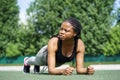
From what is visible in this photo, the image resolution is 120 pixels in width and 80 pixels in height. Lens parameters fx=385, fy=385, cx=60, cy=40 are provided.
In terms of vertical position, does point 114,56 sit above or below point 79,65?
above

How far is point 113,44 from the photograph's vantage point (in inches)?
2138

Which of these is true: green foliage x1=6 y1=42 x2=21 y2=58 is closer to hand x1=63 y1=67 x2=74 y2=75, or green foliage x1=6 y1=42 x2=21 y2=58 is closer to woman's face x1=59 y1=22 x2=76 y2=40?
woman's face x1=59 y1=22 x2=76 y2=40

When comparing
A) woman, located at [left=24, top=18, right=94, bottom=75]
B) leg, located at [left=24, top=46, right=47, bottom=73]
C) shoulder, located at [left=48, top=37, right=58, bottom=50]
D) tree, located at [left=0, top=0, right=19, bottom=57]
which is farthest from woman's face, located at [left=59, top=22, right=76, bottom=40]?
tree, located at [left=0, top=0, right=19, bottom=57]

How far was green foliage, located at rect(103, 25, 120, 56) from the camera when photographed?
176 ft

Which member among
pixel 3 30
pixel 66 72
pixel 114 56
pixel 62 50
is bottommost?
pixel 66 72

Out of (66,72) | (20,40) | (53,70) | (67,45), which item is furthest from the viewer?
(20,40)

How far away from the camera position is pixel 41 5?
53.9 meters

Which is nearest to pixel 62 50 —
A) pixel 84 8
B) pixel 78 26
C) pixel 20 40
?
pixel 78 26

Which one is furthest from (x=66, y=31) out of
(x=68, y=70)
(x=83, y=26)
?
(x=83, y=26)

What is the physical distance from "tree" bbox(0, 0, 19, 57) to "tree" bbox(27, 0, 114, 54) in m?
7.02

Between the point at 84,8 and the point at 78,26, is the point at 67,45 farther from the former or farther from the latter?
the point at 84,8

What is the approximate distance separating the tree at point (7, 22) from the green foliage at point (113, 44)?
14.8 metres

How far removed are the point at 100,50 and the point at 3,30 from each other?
16199mm

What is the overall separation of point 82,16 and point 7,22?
1465 cm
